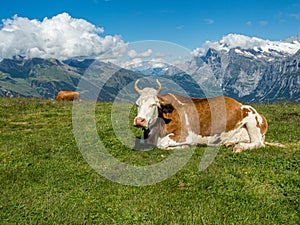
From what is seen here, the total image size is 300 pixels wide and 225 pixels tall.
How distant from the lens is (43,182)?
10.9m

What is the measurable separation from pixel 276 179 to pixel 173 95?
7.64 m

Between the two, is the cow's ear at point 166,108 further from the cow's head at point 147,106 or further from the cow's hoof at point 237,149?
the cow's hoof at point 237,149

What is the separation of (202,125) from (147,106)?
3.21m

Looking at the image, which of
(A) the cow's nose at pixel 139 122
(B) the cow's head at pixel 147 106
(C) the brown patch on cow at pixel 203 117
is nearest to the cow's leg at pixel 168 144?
(C) the brown patch on cow at pixel 203 117

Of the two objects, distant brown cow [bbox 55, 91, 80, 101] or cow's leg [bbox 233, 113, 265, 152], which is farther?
distant brown cow [bbox 55, 91, 80, 101]

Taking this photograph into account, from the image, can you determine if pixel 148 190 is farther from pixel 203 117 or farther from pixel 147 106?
pixel 203 117

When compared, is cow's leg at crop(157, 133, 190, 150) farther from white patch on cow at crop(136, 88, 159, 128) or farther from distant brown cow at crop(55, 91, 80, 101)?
distant brown cow at crop(55, 91, 80, 101)

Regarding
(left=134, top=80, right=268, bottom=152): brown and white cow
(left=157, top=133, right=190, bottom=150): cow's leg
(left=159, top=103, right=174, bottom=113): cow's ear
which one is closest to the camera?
(left=157, top=133, right=190, bottom=150): cow's leg

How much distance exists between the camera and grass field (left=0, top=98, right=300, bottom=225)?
820cm

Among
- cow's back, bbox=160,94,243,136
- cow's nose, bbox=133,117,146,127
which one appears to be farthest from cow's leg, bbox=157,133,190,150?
cow's nose, bbox=133,117,146,127

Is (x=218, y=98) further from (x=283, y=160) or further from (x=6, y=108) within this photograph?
(x=6, y=108)

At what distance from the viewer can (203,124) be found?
15797mm

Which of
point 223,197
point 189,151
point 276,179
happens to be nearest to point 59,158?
A: point 189,151

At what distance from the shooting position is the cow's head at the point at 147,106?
1402 centimetres
